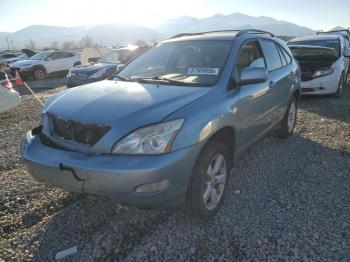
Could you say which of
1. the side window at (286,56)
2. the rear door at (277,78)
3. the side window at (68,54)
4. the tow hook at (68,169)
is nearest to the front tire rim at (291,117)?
the rear door at (277,78)

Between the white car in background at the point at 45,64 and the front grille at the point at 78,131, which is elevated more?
the front grille at the point at 78,131

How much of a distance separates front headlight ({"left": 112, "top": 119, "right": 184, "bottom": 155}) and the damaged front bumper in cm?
5

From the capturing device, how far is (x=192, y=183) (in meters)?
3.11

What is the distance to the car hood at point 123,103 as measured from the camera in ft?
9.64

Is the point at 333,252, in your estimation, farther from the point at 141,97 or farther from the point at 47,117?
the point at 47,117

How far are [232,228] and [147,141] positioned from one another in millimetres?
1211

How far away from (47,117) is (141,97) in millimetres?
A: 923

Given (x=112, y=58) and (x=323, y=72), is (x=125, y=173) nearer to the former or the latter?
(x=323, y=72)

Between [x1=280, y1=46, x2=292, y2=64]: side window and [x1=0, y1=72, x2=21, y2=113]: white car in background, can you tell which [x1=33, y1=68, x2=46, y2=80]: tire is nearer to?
[x1=0, y1=72, x2=21, y2=113]: white car in background

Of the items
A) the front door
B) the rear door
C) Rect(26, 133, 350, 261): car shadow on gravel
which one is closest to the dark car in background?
the rear door

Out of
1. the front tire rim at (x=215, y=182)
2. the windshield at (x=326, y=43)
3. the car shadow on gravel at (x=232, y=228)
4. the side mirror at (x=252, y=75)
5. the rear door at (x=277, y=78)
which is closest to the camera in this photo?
the car shadow on gravel at (x=232, y=228)

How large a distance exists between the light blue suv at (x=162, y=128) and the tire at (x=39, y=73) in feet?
48.3

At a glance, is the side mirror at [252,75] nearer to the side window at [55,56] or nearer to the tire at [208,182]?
the tire at [208,182]

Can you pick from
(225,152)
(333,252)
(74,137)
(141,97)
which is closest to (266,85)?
(225,152)
